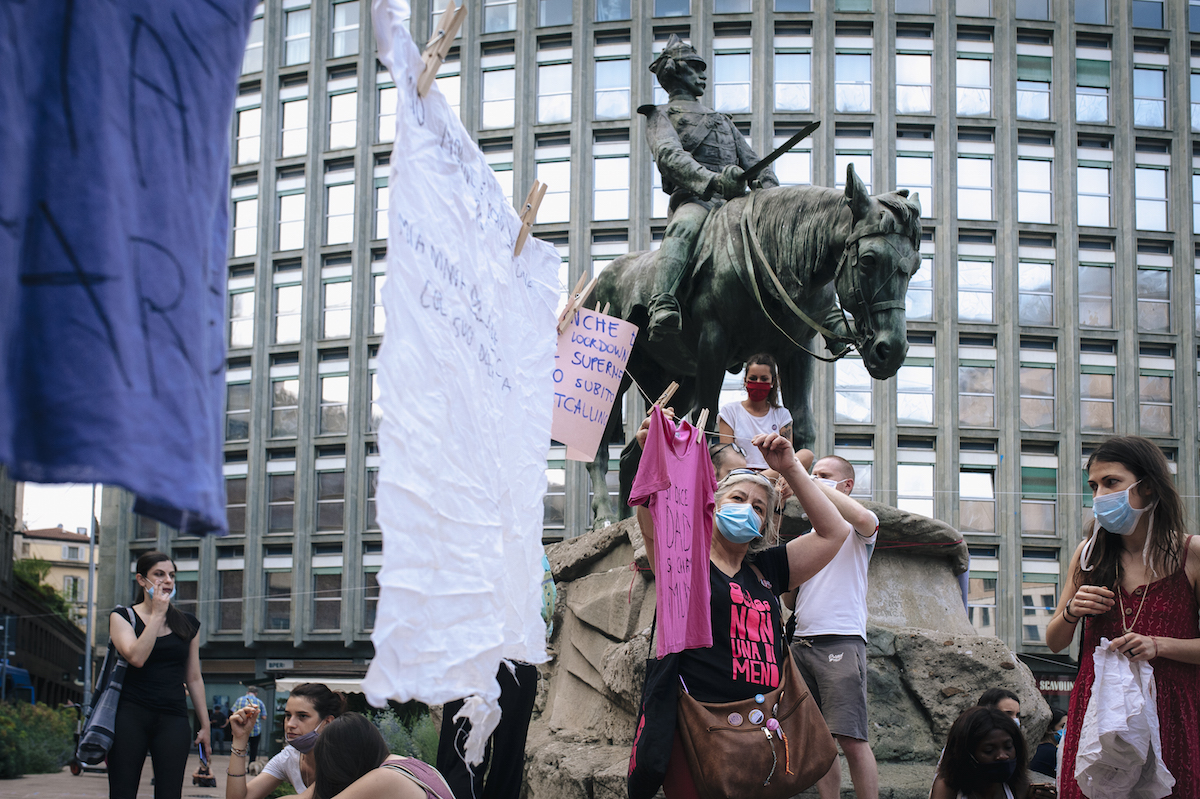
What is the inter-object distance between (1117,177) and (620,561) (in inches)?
1319

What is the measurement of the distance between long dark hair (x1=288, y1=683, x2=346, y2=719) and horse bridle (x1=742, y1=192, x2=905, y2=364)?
127 inches

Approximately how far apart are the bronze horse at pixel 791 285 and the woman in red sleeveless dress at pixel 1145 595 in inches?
92.7

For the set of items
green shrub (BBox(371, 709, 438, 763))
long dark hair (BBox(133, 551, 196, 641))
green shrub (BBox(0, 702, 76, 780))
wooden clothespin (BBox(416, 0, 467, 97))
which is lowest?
green shrub (BBox(0, 702, 76, 780))

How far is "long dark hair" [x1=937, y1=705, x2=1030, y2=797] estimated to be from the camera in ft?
14.4

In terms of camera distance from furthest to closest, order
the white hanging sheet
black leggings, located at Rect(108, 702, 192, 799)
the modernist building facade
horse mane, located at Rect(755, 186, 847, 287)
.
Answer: the modernist building facade → horse mane, located at Rect(755, 186, 847, 287) → black leggings, located at Rect(108, 702, 192, 799) → the white hanging sheet

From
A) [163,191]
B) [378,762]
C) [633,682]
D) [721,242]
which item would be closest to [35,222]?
[163,191]

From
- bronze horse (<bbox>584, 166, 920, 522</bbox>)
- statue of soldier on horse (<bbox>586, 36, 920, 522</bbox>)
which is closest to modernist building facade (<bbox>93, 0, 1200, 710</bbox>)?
statue of soldier on horse (<bbox>586, 36, 920, 522</bbox>)

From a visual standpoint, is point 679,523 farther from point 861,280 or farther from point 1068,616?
point 861,280

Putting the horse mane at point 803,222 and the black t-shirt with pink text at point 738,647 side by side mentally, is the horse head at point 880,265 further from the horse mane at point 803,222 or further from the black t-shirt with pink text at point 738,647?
the black t-shirt with pink text at point 738,647

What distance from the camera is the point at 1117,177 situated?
3594cm

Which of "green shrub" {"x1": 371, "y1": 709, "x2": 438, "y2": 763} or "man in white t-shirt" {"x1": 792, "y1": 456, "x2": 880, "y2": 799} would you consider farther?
"green shrub" {"x1": 371, "y1": 709, "x2": 438, "y2": 763}

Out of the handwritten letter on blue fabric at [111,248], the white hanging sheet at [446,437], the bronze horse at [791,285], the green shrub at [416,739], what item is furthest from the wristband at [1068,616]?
the green shrub at [416,739]

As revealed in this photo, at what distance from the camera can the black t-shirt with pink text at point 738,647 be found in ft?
12.5

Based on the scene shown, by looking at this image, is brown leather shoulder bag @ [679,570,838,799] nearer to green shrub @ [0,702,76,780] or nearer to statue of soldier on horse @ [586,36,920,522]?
statue of soldier on horse @ [586,36,920,522]
